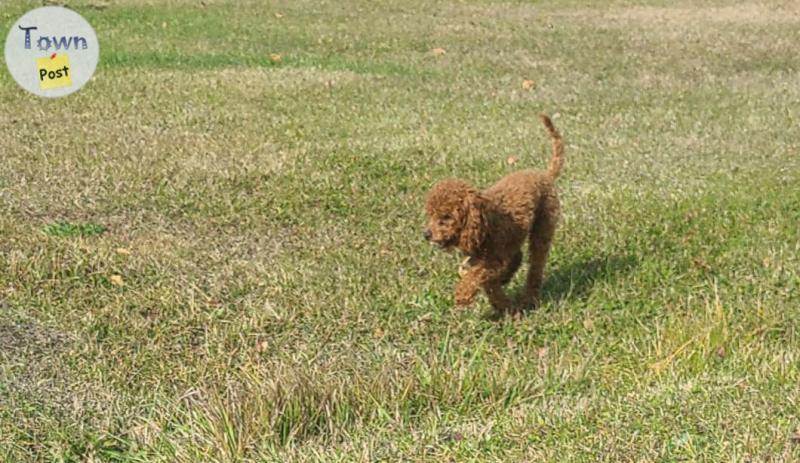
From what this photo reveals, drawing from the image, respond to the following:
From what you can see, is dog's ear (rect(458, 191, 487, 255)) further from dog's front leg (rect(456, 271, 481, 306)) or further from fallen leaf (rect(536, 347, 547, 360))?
fallen leaf (rect(536, 347, 547, 360))

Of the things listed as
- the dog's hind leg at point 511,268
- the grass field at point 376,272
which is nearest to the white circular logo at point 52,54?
the grass field at point 376,272

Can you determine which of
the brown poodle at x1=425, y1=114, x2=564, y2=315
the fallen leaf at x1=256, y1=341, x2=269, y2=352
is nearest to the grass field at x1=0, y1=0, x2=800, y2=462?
the fallen leaf at x1=256, y1=341, x2=269, y2=352

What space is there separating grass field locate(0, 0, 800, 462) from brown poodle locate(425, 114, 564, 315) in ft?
0.89

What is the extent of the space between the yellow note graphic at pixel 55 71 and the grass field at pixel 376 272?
0.30 m

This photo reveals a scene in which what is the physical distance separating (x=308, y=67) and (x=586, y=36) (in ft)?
20.1

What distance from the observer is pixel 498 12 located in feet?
71.9

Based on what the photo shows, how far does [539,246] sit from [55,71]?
26.6ft

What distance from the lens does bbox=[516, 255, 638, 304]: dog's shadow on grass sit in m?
6.29

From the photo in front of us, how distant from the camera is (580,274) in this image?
6609 millimetres

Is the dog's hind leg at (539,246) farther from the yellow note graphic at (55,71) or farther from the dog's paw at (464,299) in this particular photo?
the yellow note graphic at (55,71)

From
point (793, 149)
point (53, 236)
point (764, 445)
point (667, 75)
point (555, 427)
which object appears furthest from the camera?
point (667, 75)

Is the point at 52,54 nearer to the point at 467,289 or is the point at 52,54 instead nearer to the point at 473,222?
the point at 467,289

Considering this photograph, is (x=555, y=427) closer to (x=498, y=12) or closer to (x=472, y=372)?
(x=472, y=372)

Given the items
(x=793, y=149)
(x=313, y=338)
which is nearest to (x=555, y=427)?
(x=313, y=338)
